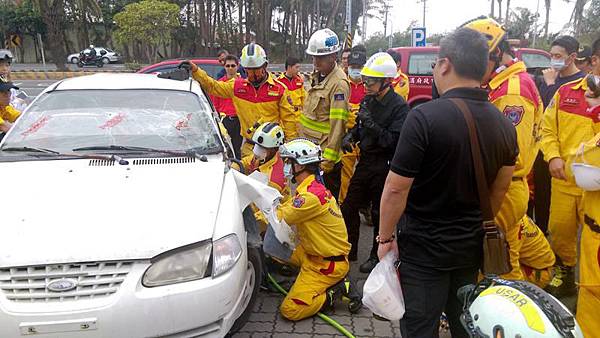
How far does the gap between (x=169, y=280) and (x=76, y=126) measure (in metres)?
1.68

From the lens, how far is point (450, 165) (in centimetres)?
207

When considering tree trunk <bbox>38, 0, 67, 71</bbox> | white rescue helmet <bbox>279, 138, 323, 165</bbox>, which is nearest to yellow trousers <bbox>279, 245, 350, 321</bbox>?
white rescue helmet <bbox>279, 138, 323, 165</bbox>

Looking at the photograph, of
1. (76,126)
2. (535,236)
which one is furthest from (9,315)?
(535,236)

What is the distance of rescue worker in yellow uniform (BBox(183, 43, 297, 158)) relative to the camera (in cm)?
505

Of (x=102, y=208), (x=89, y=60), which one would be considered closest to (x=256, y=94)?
(x=102, y=208)

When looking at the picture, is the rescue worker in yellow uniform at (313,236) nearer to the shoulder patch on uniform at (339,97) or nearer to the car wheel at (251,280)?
the car wheel at (251,280)

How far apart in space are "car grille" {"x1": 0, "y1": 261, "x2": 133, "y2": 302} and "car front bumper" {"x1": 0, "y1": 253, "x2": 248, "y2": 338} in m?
0.02

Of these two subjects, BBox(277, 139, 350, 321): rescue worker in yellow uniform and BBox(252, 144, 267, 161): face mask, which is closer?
BBox(277, 139, 350, 321): rescue worker in yellow uniform

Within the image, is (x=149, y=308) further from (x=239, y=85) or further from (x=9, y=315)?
(x=239, y=85)

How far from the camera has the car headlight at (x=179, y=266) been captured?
92.7 inches

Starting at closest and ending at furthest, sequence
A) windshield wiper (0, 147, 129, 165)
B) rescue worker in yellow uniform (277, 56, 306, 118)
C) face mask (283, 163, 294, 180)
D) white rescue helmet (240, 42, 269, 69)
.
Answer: windshield wiper (0, 147, 129, 165), face mask (283, 163, 294, 180), white rescue helmet (240, 42, 269, 69), rescue worker in yellow uniform (277, 56, 306, 118)

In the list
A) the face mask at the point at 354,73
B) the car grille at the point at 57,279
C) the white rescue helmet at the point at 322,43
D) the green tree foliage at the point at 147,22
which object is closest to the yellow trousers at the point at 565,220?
the white rescue helmet at the point at 322,43

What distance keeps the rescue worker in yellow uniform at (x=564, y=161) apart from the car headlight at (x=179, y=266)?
242 cm

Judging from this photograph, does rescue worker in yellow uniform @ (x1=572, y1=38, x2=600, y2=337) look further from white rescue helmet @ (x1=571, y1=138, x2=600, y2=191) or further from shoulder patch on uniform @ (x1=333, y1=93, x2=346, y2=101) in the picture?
shoulder patch on uniform @ (x1=333, y1=93, x2=346, y2=101)
